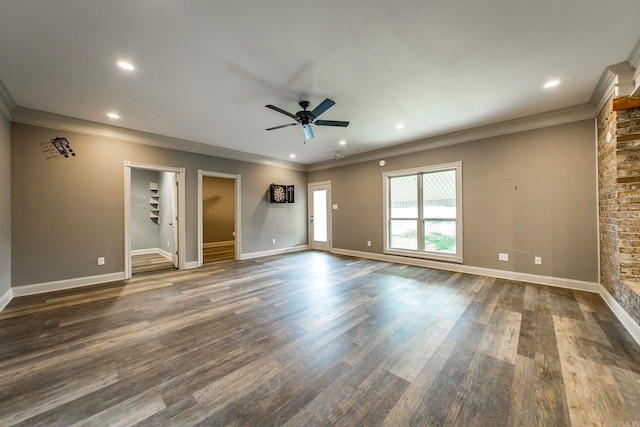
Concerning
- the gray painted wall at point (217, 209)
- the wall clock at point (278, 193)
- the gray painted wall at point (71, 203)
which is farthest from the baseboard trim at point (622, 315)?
the gray painted wall at point (217, 209)

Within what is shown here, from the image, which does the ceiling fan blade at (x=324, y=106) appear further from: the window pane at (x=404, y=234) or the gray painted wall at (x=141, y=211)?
the gray painted wall at (x=141, y=211)

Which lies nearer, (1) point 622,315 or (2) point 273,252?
(1) point 622,315

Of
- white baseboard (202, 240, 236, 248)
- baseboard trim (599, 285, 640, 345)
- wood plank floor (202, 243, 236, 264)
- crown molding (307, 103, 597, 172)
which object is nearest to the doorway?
crown molding (307, 103, 597, 172)

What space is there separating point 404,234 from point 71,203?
6.30 metres

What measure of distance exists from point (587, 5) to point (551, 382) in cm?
281

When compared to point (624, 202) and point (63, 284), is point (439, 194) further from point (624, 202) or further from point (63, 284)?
point (63, 284)

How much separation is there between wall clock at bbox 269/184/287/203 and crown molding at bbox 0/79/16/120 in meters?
4.50

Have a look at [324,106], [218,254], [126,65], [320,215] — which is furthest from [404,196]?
[218,254]

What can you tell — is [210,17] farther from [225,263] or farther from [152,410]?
[225,263]

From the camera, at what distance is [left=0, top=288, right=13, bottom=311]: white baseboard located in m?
3.03

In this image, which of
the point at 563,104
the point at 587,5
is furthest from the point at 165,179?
the point at 563,104

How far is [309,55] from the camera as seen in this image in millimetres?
2393

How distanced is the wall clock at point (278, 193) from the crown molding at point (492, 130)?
2.20m

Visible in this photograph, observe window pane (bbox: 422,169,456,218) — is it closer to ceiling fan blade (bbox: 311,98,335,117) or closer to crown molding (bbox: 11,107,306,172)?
ceiling fan blade (bbox: 311,98,335,117)
